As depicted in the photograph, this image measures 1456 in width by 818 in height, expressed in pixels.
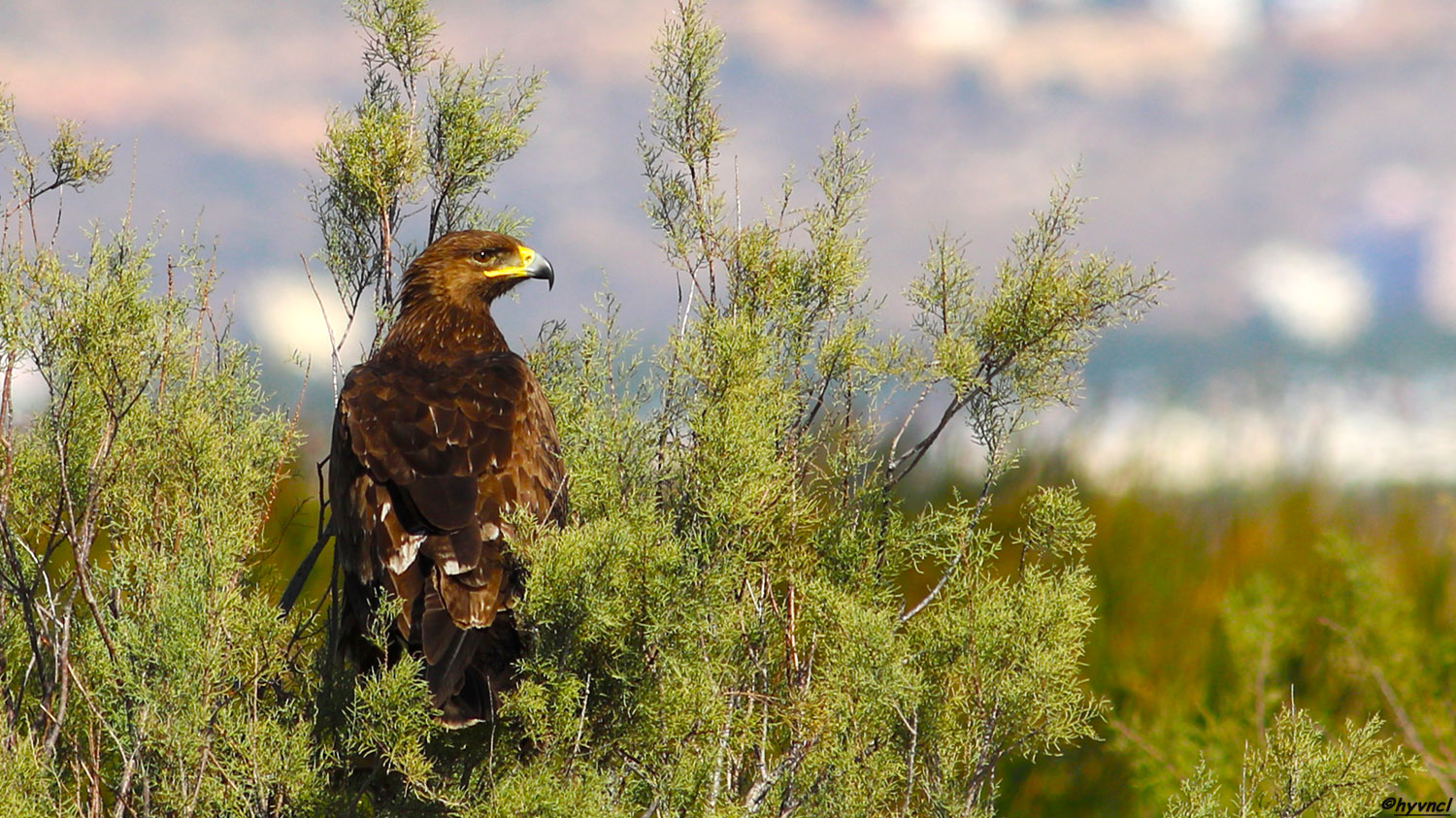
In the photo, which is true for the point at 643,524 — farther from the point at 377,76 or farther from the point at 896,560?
the point at 377,76

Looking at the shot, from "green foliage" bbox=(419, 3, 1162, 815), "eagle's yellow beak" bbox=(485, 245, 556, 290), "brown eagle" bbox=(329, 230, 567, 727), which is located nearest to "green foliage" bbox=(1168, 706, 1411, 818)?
"green foliage" bbox=(419, 3, 1162, 815)

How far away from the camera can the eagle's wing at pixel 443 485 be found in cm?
343

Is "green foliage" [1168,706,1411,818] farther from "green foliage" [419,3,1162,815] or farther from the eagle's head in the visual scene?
the eagle's head

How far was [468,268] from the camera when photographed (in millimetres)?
4836

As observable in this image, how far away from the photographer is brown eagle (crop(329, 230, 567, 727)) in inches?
133

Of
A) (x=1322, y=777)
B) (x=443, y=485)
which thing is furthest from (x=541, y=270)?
(x=1322, y=777)

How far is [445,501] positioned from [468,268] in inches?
57.1

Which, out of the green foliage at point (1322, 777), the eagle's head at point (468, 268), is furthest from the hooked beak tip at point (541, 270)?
the green foliage at point (1322, 777)

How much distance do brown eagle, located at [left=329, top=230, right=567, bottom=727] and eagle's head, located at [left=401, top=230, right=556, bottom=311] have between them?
0.40m

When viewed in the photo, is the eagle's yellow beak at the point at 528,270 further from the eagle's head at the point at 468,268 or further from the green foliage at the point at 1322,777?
the green foliage at the point at 1322,777

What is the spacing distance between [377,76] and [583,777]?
2652 millimetres

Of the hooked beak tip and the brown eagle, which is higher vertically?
the hooked beak tip

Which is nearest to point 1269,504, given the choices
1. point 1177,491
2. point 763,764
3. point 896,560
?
point 1177,491

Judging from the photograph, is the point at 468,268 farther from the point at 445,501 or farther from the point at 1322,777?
the point at 1322,777
